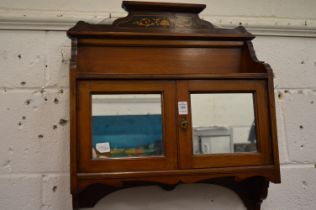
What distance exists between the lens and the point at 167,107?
0.87m

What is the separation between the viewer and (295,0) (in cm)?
119

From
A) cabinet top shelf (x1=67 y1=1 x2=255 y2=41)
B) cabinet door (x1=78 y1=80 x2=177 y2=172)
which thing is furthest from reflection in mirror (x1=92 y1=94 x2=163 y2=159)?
cabinet top shelf (x1=67 y1=1 x2=255 y2=41)

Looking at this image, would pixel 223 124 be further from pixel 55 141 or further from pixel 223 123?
pixel 55 141

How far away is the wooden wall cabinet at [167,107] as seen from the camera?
33.0 inches

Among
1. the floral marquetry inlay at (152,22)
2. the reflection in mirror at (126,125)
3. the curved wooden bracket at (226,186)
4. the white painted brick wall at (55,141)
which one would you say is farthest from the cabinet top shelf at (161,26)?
the curved wooden bracket at (226,186)

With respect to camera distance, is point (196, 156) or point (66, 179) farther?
point (66, 179)

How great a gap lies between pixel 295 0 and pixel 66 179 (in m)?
1.10

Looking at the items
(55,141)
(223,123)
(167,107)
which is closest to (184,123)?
(167,107)

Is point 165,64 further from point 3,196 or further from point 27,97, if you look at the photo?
point 3,196

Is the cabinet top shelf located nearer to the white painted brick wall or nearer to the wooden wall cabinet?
the wooden wall cabinet

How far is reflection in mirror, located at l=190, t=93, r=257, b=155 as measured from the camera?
91 centimetres

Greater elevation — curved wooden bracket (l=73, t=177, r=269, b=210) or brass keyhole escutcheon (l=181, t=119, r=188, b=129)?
brass keyhole escutcheon (l=181, t=119, r=188, b=129)

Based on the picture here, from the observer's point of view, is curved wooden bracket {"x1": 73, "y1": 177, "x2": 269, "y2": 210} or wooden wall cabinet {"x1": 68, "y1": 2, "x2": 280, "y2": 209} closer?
wooden wall cabinet {"x1": 68, "y1": 2, "x2": 280, "y2": 209}

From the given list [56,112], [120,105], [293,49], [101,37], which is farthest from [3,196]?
[293,49]
